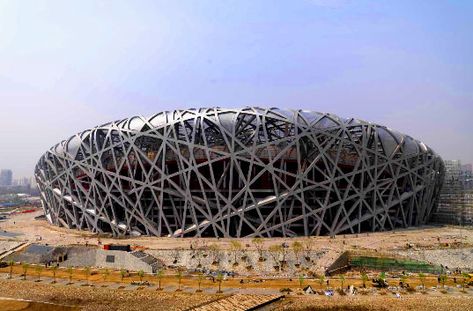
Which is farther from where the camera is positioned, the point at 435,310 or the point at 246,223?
the point at 246,223

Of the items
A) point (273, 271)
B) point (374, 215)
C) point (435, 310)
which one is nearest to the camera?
point (435, 310)

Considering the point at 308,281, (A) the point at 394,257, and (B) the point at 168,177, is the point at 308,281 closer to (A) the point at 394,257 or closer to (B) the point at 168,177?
(A) the point at 394,257

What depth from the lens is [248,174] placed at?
5228 centimetres

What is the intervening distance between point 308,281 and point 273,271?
464 cm

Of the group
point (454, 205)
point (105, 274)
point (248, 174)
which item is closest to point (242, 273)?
point (105, 274)

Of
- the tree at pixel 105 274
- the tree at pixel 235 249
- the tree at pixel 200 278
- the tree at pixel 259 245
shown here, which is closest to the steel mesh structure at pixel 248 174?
the tree at pixel 259 245

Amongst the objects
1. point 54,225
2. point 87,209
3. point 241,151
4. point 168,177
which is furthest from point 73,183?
point 241,151

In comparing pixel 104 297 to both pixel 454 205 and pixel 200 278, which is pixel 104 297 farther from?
pixel 454 205

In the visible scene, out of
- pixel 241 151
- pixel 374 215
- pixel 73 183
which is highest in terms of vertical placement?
pixel 241 151

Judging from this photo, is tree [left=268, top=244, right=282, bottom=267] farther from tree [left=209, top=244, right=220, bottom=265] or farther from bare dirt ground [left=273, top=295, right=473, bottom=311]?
bare dirt ground [left=273, top=295, right=473, bottom=311]

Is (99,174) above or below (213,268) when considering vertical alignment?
above

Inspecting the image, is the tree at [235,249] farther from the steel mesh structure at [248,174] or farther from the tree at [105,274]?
the tree at [105,274]

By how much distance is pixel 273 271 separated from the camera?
127 feet

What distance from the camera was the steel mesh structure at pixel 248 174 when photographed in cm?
5269
